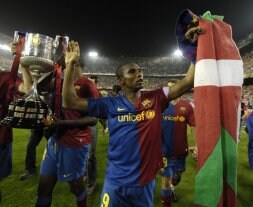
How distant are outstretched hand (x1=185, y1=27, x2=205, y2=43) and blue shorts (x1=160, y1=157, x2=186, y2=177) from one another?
8.86 ft

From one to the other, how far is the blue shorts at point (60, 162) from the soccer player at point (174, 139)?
1.60 metres

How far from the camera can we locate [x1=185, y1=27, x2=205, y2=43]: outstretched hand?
1.82 m

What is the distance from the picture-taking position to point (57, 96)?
9.39 feet

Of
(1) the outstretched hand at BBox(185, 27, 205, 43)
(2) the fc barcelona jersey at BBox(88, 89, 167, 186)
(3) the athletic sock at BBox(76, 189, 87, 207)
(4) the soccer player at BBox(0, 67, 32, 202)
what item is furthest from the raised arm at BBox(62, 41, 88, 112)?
(3) the athletic sock at BBox(76, 189, 87, 207)

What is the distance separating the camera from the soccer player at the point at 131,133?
2.28m

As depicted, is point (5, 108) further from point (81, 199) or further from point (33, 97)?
point (81, 199)

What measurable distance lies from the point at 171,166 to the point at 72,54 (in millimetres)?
2740

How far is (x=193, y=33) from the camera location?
1.86 m

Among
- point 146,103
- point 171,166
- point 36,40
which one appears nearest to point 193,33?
point 146,103

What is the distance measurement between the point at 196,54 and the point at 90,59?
46409 millimetres

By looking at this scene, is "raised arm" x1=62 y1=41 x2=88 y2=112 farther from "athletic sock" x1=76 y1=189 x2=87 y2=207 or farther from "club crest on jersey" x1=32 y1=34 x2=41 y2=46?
"athletic sock" x1=76 y1=189 x2=87 y2=207

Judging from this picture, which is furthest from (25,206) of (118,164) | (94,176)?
(118,164)

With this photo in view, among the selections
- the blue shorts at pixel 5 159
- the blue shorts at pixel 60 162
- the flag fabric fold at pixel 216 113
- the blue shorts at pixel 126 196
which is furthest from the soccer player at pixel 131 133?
the blue shorts at pixel 5 159

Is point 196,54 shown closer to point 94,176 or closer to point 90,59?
point 94,176
